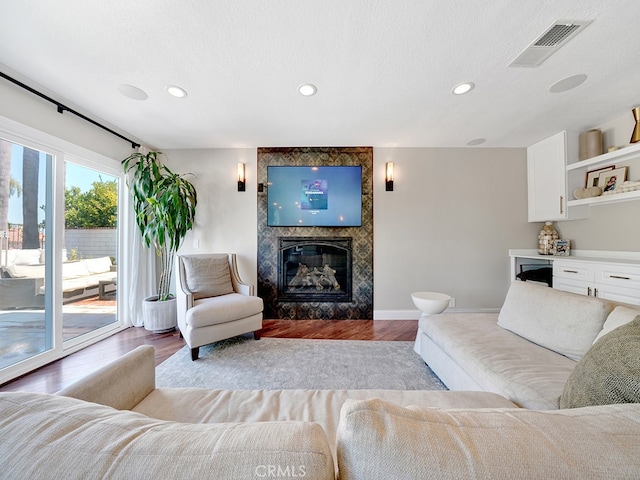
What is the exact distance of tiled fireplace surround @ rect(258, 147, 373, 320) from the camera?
3344 mm

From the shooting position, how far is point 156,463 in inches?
14.3

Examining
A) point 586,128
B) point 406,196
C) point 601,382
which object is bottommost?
point 601,382

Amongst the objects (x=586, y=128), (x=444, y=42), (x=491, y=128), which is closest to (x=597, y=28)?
(x=444, y=42)

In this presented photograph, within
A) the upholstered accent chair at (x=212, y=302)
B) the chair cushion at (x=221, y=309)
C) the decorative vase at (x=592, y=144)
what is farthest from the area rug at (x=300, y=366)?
the decorative vase at (x=592, y=144)

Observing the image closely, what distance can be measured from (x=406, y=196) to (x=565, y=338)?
229 cm

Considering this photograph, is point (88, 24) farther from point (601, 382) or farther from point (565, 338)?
point (565, 338)

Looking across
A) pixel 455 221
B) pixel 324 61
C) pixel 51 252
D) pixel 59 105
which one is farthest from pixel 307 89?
pixel 51 252

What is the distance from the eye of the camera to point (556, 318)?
1498 mm

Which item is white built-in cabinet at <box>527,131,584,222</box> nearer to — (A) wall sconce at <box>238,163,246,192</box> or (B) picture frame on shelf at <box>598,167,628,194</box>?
(B) picture frame on shelf at <box>598,167,628,194</box>

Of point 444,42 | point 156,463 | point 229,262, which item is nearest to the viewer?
point 156,463

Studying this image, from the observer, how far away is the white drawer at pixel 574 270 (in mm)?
2396

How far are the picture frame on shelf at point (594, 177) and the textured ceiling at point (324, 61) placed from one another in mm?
517

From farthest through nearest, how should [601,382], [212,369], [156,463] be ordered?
[212,369] → [601,382] → [156,463]

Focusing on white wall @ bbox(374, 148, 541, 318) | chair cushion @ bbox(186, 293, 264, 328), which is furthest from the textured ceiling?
chair cushion @ bbox(186, 293, 264, 328)
